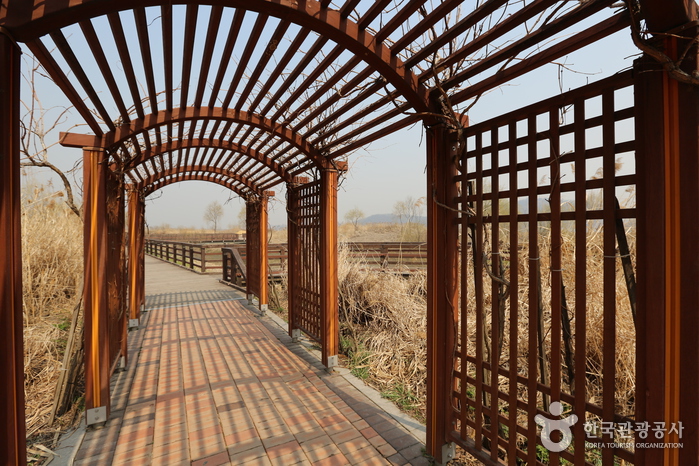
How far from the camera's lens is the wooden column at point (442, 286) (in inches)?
81.7

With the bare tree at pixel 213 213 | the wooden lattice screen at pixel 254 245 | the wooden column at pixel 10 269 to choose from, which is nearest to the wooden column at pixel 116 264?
the wooden column at pixel 10 269

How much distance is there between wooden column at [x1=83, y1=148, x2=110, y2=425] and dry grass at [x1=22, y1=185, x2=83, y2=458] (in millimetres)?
292

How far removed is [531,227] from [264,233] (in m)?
5.23

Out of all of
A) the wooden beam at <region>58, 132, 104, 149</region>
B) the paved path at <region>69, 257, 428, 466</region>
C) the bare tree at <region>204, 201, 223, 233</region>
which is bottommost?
the paved path at <region>69, 257, 428, 466</region>

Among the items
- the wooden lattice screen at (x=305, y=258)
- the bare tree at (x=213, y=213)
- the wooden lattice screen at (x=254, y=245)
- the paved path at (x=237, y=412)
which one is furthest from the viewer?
the bare tree at (x=213, y=213)

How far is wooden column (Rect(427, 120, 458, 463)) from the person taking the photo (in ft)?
6.81

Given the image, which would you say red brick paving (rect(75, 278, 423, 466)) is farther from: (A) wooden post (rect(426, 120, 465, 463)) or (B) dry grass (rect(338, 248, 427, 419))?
(B) dry grass (rect(338, 248, 427, 419))

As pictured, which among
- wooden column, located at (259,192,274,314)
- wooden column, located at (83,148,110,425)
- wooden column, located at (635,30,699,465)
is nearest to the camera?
wooden column, located at (635,30,699,465)

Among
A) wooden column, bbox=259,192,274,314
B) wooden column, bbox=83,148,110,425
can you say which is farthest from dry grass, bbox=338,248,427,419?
wooden column, bbox=83,148,110,425

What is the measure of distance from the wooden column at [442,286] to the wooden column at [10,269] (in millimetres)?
2005

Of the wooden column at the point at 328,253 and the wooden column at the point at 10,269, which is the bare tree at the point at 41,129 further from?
the wooden column at the point at 328,253

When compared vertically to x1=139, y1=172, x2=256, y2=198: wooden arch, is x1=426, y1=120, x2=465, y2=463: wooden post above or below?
below

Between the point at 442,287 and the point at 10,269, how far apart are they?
2073 millimetres

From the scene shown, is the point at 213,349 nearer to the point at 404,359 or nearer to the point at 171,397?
the point at 171,397
